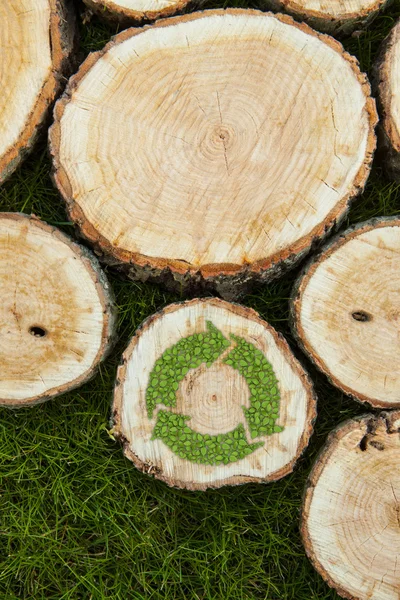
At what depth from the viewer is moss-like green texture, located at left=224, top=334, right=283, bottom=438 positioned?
5.94 feet

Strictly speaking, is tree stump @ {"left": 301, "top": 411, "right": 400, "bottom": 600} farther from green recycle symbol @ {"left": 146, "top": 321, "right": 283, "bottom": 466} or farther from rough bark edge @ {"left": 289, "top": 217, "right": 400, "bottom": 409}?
green recycle symbol @ {"left": 146, "top": 321, "right": 283, "bottom": 466}

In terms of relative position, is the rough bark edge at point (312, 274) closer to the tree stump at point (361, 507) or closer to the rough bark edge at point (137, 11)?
the tree stump at point (361, 507)

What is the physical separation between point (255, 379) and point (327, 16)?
124 cm

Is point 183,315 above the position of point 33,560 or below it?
above

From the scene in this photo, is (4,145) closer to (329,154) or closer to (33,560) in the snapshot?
(329,154)

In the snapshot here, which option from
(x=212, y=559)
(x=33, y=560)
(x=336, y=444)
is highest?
(x=336, y=444)

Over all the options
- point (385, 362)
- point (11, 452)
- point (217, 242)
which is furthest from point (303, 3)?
point (11, 452)

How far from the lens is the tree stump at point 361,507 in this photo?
182 centimetres

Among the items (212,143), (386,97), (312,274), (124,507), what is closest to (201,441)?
(124,507)

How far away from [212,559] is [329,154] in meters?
1.53

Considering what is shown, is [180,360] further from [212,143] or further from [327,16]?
[327,16]

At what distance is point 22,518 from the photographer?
2.12 meters

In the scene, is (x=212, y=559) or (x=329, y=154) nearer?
(x=329, y=154)

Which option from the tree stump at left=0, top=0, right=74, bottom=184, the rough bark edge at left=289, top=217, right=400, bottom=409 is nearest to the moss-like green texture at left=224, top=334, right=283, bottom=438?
the rough bark edge at left=289, top=217, right=400, bottom=409
